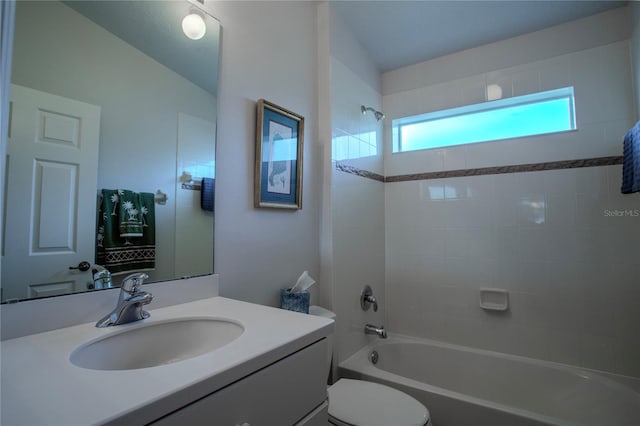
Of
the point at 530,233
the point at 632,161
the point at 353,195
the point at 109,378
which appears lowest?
the point at 109,378

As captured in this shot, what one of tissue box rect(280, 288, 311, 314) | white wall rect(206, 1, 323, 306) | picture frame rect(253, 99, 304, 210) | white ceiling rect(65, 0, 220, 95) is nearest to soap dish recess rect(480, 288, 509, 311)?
white wall rect(206, 1, 323, 306)

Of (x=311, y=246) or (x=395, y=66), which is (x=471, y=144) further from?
(x=311, y=246)

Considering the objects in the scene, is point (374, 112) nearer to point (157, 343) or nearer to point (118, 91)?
point (118, 91)

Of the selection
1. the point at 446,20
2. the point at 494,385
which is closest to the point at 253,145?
the point at 446,20

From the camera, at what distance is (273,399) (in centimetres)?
70

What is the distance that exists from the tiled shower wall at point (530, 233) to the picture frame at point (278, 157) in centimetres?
117

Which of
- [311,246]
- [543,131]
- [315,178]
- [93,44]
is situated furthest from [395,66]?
[93,44]

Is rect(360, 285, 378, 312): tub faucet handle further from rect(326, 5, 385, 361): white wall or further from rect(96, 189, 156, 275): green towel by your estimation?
rect(96, 189, 156, 275): green towel

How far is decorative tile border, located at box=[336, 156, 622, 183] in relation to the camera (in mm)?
1935

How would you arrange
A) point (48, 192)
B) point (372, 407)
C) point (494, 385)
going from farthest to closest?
point (494, 385)
point (372, 407)
point (48, 192)

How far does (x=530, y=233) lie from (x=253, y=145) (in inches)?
77.0

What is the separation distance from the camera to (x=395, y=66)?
261cm

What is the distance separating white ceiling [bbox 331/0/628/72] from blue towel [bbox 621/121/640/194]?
98 centimetres

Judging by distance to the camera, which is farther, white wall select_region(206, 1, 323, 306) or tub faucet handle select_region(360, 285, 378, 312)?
tub faucet handle select_region(360, 285, 378, 312)
